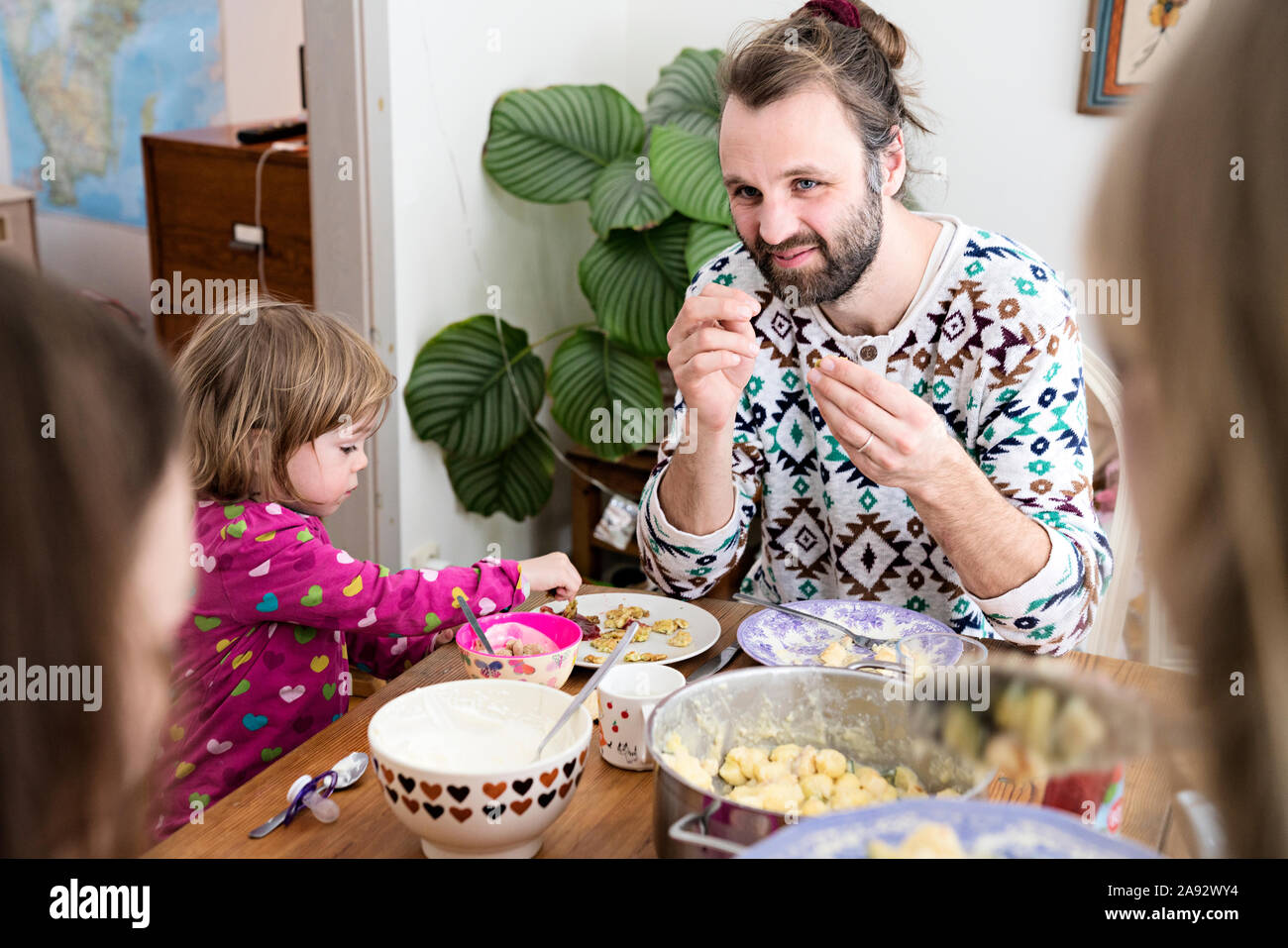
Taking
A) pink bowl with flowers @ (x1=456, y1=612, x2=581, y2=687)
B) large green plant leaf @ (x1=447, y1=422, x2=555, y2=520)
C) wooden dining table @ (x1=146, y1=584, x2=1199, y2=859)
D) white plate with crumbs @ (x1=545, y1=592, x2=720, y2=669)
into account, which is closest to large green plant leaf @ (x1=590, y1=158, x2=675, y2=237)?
large green plant leaf @ (x1=447, y1=422, x2=555, y2=520)

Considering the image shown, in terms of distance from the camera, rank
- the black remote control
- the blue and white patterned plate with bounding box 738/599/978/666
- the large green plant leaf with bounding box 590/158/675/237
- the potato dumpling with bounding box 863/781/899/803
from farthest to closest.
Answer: the black remote control
the large green plant leaf with bounding box 590/158/675/237
the blue and white patterned plate with bounding box 738/599/978/666
the potato dumpling with bounding box 863/781/899/803

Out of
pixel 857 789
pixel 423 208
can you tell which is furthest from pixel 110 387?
pixel 423 208

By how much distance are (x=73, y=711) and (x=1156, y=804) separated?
3.04 ft

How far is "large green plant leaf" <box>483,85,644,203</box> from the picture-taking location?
2750mm

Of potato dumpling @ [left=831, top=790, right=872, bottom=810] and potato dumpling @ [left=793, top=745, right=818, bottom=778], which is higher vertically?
potato dumpling @ [left=793, top=745, right=818, bottom=778]

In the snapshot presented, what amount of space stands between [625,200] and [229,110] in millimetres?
2847

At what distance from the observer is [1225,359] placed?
1.87 ft

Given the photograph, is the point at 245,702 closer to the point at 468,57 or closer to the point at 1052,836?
the point at 1052,836

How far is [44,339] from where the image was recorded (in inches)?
22.2

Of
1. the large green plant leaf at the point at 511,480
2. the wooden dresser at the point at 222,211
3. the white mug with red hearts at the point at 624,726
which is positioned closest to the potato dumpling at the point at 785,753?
the white mug with red hearts at the point at 624,726

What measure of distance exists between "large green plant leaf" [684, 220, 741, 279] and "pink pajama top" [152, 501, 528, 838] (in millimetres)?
1297

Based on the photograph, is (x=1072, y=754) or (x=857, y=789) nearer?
(x=1072, y=754)

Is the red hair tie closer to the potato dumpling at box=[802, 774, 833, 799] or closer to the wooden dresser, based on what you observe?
the potato dumpling at box=[802, 774, 833, 799]

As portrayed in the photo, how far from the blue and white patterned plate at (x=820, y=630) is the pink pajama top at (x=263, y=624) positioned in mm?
337
